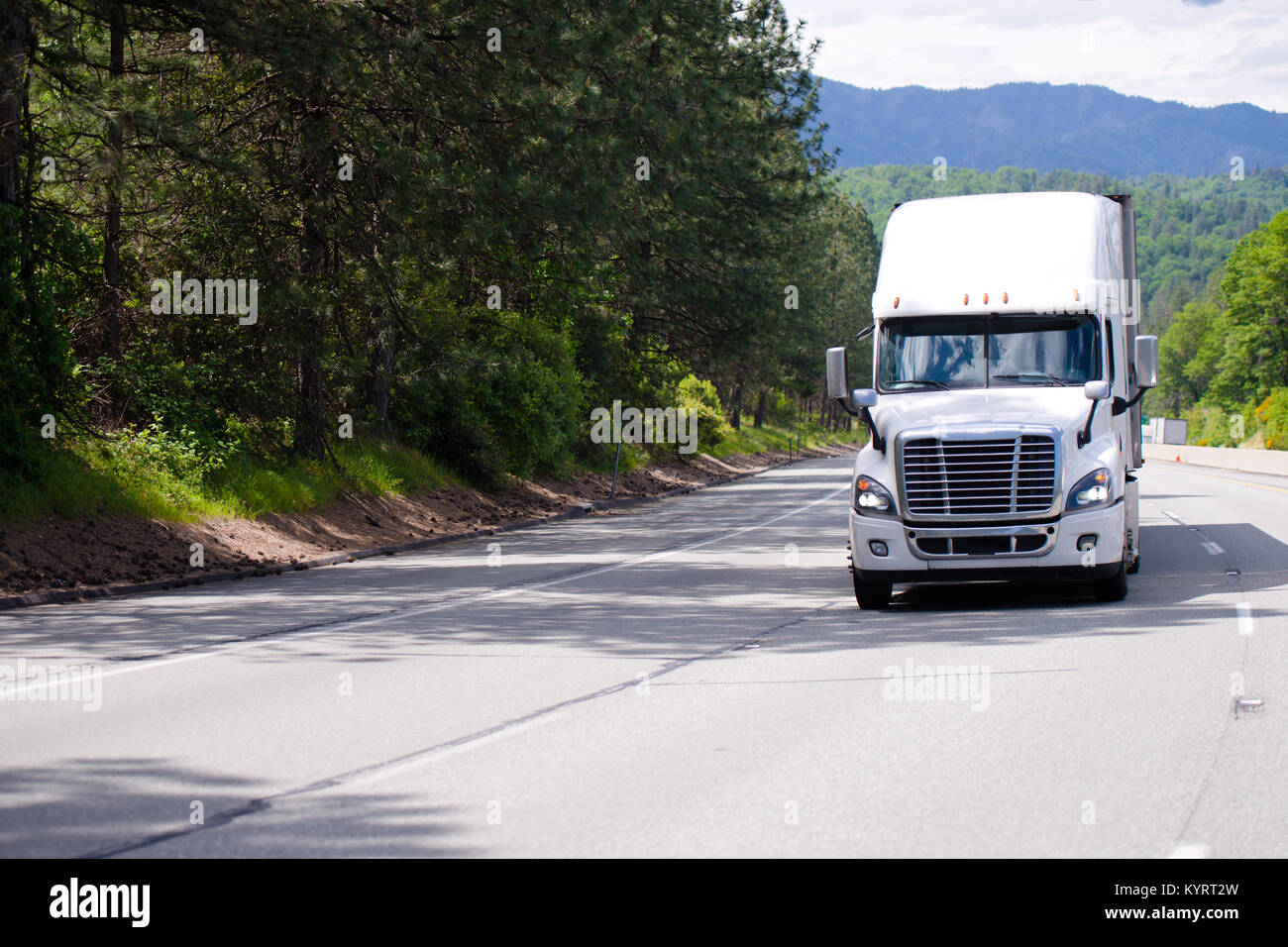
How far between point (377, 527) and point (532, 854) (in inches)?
733

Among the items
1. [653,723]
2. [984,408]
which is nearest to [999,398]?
[984,408]

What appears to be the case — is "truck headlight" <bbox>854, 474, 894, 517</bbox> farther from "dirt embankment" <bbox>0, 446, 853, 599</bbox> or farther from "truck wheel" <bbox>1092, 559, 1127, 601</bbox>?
"dirt embankment" <bbox>0, 446, 853, 599</bbox>

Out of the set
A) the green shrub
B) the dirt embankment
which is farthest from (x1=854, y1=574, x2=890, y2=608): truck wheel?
the green shrub

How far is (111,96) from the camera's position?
15.9m

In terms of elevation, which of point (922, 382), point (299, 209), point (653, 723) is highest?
point (299, 209)

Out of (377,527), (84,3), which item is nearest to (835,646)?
(84,3)

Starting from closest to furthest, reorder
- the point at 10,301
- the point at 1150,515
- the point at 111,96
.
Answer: the point at 111,96 < the point at 10,301 < the point at 1150,515

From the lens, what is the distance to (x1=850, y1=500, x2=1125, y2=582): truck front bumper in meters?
13.5

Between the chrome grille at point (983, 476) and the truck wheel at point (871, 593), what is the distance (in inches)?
36.5

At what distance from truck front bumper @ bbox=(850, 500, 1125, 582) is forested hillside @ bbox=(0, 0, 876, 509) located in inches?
339

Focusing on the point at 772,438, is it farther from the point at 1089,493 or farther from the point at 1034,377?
the point at 1089,493

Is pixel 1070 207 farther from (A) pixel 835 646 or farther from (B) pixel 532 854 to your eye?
(B) pixel 532 854

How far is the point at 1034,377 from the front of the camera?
47.7 feet

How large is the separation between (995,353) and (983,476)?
175 cm
